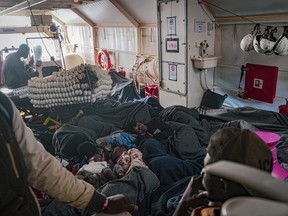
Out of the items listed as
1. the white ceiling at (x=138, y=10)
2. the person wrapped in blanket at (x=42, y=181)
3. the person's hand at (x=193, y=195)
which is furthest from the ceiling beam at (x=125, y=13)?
the person's hand at (x=193, y=195)

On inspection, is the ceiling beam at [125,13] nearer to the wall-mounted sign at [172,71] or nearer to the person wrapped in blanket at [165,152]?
the wall-mounted sign at [172,71]

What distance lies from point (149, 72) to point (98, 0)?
1836mm

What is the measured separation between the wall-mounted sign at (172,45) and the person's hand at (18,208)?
369 cm

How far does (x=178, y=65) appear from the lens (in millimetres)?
4371

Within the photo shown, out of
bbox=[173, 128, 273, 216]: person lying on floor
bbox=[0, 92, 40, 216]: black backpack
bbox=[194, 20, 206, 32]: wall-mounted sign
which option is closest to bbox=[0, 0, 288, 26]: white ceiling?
bbox=[194, 20, 206, 32]: wall-mounted sign

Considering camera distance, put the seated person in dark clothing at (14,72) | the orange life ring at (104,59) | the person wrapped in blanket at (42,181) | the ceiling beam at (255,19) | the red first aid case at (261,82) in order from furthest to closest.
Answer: the orange life ring at (104,59) < the seated person in dark clothing at (14,72) < the red first aid case at (261,82) < the ceiling beam at (255,19) < the person wrapped in blanket at (42,181)

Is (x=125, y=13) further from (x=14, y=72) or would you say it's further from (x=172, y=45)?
(x=14, y=72)

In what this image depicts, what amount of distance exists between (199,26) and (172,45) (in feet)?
1.67

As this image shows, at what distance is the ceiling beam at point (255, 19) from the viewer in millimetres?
3321

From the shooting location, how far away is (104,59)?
754 cm

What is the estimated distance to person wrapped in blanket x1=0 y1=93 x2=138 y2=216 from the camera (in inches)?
36.8

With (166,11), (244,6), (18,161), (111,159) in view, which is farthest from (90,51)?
(18,161)

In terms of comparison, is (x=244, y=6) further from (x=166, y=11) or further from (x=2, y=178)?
(x=2, y=178)

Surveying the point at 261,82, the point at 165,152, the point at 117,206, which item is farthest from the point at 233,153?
the point at 261,82
